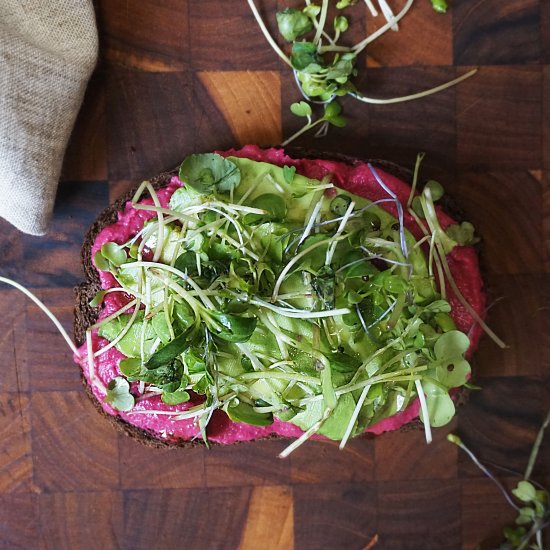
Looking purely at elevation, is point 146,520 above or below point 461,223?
below

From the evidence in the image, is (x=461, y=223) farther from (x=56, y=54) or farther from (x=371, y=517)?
(x=56, y=54)

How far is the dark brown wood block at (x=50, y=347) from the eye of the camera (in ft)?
4.79

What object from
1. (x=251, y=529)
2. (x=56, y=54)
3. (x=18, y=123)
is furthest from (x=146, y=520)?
(x=56, y=54)

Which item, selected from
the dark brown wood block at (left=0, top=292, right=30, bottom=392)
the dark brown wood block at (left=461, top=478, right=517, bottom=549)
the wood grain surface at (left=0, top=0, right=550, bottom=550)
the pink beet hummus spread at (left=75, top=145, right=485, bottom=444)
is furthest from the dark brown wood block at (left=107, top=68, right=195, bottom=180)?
the dark brown wood block at (left=461, top=478, right=517, bottom=549)

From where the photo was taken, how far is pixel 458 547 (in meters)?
1.54

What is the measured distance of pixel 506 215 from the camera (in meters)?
1.49

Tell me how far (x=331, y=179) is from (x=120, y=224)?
428 mm

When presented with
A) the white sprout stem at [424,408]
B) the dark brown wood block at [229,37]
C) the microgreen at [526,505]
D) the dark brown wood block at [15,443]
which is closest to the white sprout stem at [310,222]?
the white sprout stem at [424,408]

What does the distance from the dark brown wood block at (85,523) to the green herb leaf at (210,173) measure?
0.78m

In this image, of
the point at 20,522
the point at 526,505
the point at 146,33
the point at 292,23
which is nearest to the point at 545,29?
the point at 292,23

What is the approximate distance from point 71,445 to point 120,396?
1.02ft

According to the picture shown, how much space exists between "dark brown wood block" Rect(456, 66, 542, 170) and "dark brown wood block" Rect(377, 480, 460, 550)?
2.47 ft

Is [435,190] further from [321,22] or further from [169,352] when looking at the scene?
[169,352]

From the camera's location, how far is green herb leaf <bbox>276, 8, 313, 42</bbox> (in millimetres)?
1372
